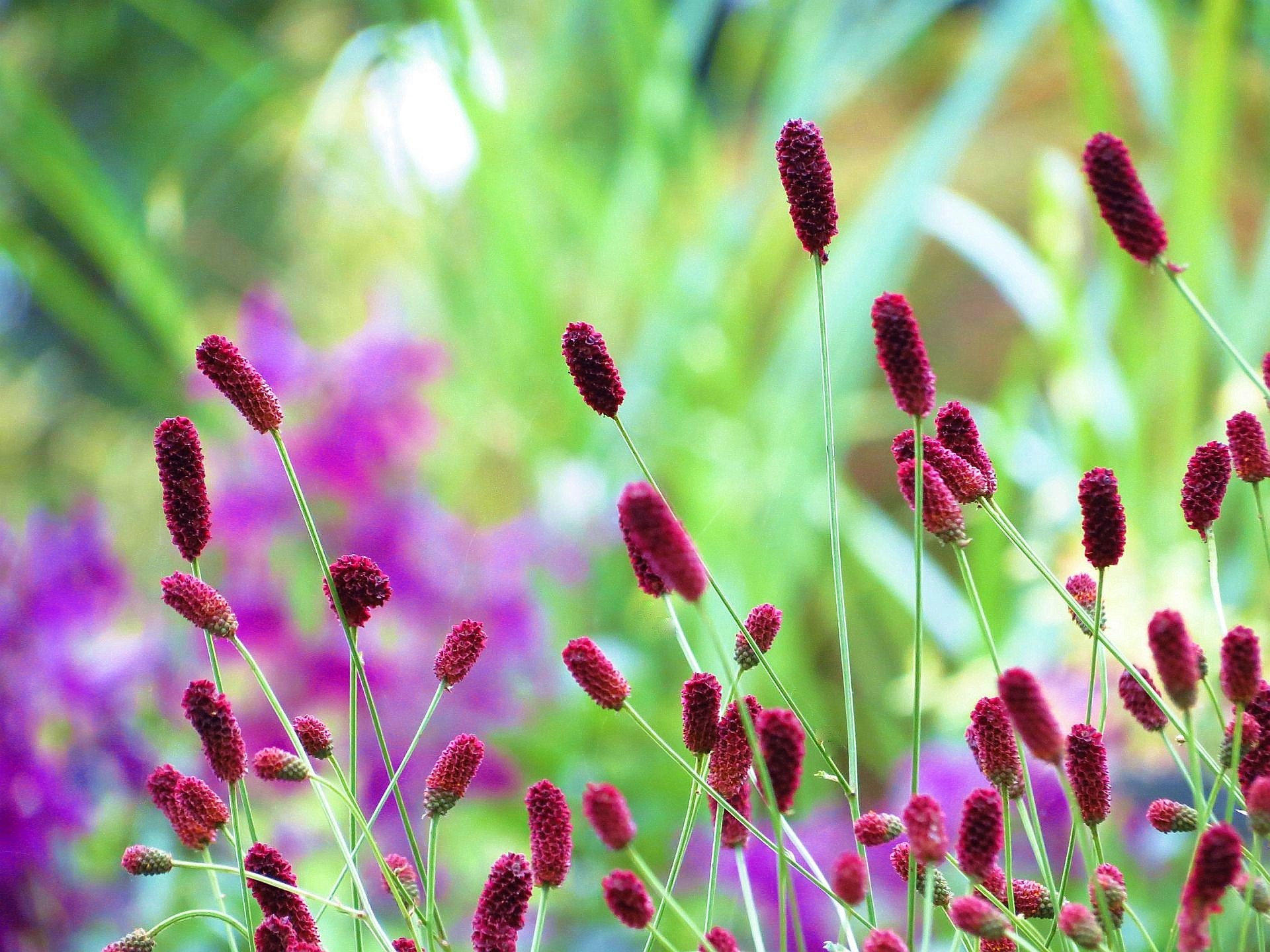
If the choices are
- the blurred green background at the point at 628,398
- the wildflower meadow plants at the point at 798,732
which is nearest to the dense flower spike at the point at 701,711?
the wildflower meadow plants at the point at 798,732

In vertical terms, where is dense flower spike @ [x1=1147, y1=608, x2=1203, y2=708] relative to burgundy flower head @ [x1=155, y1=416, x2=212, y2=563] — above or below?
below

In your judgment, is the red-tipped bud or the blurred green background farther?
the blurred green background

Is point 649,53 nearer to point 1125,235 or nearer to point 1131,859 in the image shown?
point 1131,859

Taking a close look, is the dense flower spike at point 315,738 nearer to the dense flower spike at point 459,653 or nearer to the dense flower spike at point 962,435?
the dense flower spike at point 459,653

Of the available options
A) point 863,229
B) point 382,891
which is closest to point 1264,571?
point 863,229

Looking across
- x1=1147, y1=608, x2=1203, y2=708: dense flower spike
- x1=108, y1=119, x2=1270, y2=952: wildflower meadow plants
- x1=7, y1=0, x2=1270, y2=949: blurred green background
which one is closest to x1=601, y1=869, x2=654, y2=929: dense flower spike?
x1=108, y1=119, x2=1270, y2=952: wildflower meadow plants

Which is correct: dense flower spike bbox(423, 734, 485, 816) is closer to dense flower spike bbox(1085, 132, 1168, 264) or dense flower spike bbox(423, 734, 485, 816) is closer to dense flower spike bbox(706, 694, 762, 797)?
dense flower spike bbox(706, 694, 762, 797)
